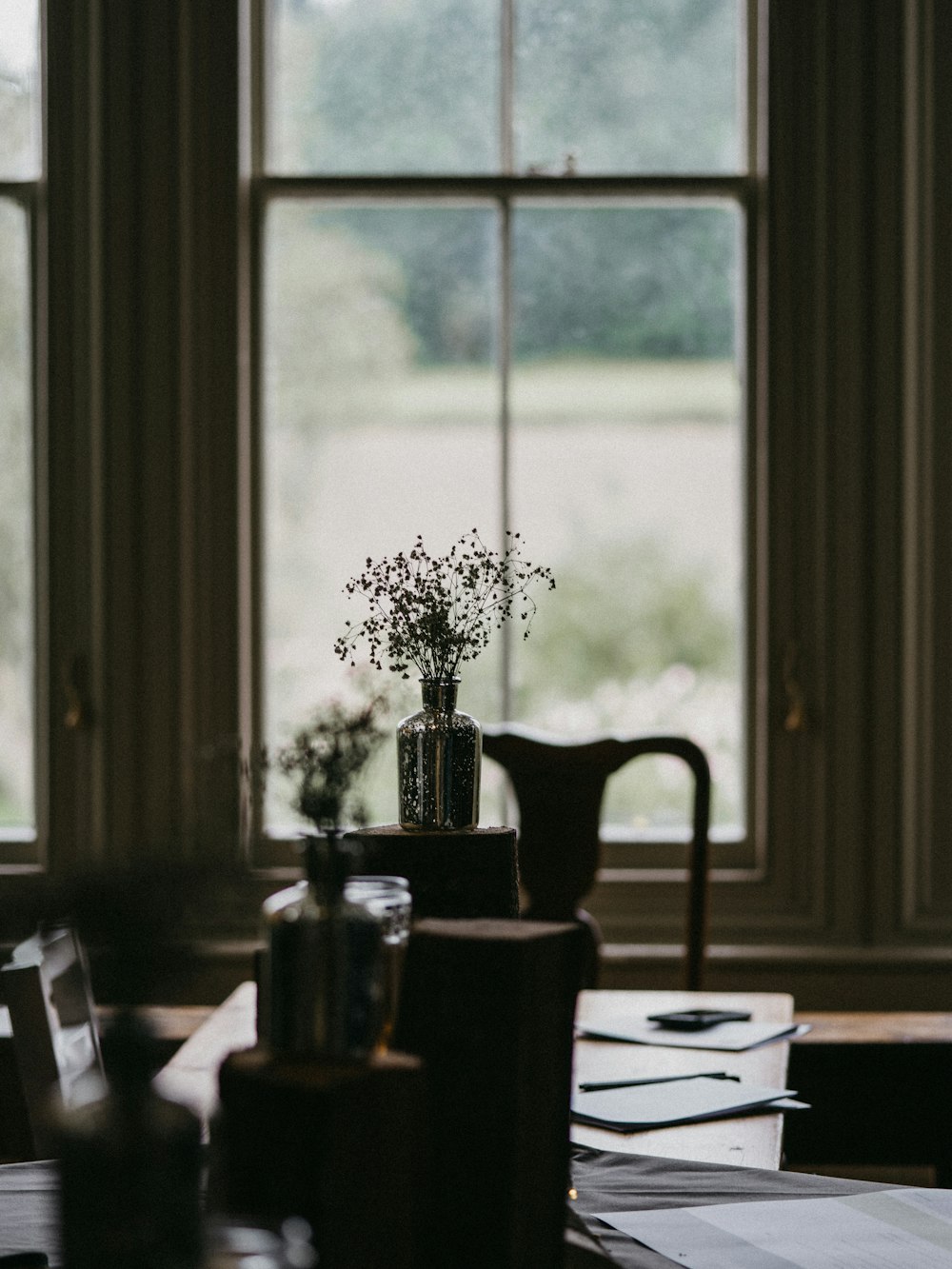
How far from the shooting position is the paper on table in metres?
1.90

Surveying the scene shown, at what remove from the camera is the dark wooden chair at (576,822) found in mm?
2549

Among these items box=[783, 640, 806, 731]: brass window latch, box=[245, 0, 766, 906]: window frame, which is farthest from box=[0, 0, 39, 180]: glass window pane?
box=[783, 640, 806, 731]: brass window latch

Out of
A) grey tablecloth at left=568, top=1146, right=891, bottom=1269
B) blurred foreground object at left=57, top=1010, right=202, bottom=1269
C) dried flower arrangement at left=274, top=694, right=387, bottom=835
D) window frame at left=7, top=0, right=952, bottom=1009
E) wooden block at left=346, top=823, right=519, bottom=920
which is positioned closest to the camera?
blurred foreground object at left=57, top=1010, right=202, bottom=1269

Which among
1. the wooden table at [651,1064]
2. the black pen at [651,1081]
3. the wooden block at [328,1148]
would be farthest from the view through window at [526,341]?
the wooden block at [328,1148]

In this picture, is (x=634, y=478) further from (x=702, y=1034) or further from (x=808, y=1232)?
(x=808, y=1232)

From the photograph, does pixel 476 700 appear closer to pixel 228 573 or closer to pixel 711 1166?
pixel 228 573

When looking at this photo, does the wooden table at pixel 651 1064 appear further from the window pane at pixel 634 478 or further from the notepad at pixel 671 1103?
the window pane at pixel 634 478

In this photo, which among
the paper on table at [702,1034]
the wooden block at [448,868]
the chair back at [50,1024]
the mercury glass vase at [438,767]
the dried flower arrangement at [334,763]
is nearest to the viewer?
the dried flower arrangement at [334,763]

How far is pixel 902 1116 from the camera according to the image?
209 centimetres

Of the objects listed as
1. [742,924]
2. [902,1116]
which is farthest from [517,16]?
[902,1116]

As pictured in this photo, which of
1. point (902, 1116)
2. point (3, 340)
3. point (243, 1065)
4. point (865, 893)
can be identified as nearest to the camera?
point (243, 1065)

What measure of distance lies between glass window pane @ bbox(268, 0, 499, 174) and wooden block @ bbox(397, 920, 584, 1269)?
2.70 metres

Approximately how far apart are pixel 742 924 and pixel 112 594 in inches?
61.6

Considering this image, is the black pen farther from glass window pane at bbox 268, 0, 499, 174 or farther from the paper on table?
glass window pane at bbox 268, 0, 499, 174
